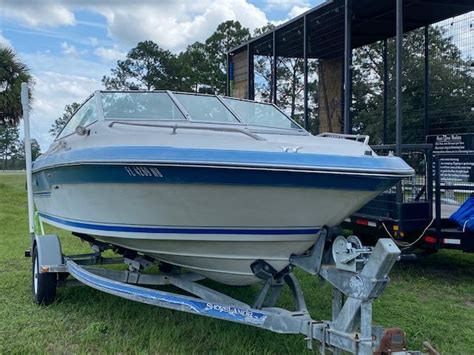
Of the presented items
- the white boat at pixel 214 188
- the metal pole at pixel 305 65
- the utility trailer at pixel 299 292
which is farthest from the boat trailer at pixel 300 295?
the metal pole at pixel 305 65

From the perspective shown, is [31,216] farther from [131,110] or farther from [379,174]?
[379,174]

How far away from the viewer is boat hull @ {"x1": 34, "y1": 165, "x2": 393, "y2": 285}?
3.07m

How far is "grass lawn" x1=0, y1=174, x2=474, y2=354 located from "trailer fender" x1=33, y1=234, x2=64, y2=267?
436 millimetres

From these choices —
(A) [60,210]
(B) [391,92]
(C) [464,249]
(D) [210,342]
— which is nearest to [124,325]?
(D) [210,342]

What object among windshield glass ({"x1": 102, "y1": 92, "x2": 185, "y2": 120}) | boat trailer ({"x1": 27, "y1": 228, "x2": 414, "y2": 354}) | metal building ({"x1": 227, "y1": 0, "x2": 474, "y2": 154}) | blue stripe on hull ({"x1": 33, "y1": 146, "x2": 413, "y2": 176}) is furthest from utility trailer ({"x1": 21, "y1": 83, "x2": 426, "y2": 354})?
metal building ({"x1": 227, "y1": 0, "x2": 474, "y2": 154})

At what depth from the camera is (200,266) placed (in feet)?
11.9

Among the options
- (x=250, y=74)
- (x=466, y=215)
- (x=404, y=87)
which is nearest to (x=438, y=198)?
(x=466, y=215)

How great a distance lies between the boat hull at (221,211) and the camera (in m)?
3.07

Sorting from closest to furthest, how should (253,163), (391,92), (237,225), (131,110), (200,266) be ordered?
(253,163) < (237,225) < (200,266) < (131,110) < (391,92)

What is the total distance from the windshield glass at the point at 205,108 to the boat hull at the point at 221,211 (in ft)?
3.57

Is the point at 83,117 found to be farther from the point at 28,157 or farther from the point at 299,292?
the point at 299,292

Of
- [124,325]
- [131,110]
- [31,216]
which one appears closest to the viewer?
[124,325]

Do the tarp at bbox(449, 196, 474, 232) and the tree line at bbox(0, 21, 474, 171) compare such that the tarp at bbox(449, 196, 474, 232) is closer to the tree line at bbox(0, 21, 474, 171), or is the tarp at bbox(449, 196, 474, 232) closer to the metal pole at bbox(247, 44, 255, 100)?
the tree line at bbox(0, 21, 474, 171)

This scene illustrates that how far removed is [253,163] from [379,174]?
2.50 ft
